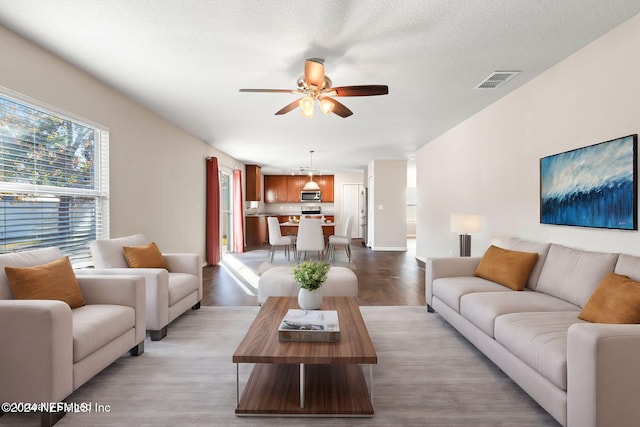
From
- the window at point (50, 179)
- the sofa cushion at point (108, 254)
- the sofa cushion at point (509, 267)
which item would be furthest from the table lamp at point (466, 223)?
the window at point (50, 179)

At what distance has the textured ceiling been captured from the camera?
2.24m

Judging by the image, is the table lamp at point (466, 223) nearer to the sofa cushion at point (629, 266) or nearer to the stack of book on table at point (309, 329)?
the sofa cushion at point (629, 266)

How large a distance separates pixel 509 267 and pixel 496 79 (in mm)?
1845

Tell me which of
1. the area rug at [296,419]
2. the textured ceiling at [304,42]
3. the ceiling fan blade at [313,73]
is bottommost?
the area rug at [296,419]

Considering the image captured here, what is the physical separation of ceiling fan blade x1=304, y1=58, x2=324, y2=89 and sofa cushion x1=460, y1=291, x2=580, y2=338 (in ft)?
6.83

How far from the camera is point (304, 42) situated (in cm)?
266

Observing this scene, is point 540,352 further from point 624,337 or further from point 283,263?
point 283,263

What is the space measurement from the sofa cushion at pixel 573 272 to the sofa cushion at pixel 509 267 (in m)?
0.11

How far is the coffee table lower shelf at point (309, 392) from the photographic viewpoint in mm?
1833

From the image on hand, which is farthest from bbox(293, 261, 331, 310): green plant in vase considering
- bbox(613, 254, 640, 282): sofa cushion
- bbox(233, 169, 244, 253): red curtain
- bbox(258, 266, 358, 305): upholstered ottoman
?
bbox(233, 169, 244, 253): red curtain

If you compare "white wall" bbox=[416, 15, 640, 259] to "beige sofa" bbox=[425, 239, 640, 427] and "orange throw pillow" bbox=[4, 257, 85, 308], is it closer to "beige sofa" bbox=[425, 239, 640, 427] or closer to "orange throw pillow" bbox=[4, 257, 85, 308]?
"beige sofa" bbox=[425, 239, 640, 427]

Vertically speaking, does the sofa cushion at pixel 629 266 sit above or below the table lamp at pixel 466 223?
below

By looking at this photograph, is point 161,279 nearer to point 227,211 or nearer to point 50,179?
point 50,179

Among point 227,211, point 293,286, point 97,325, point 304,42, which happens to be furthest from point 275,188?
point 97,325
